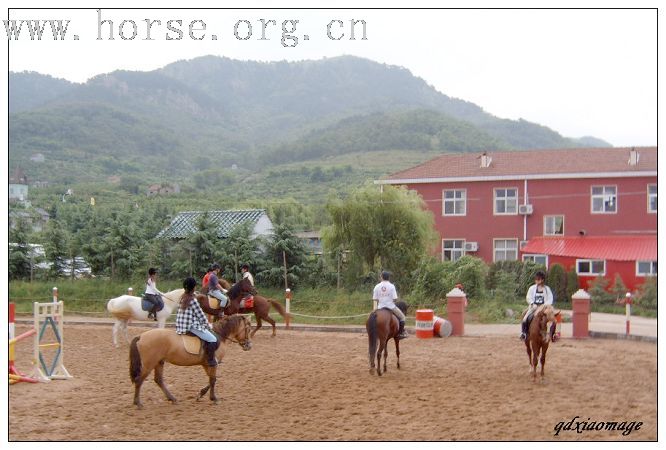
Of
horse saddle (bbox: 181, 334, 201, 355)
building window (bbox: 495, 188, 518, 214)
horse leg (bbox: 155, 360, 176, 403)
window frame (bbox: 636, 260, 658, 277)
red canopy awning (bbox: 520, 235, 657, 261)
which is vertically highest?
building window (bbox: 495, 188, 518, 214)

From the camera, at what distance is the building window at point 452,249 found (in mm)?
25547

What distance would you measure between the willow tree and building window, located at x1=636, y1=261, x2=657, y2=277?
7979 mm

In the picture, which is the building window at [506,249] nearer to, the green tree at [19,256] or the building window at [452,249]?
the building window at [452,249]

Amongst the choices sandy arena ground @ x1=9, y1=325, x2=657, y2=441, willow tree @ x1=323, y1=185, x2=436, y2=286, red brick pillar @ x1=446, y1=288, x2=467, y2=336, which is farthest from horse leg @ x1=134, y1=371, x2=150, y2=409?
willow tree @ x1=323, y1=185, x2=436, y2=286

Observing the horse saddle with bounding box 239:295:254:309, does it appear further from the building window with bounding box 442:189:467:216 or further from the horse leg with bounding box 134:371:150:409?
the building window with bounding box 442:189:467:216

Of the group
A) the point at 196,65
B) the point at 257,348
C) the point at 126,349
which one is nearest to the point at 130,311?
the point at 126,349

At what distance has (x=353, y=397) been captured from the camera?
33.1 feet

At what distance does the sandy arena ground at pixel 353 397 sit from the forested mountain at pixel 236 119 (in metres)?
26.7

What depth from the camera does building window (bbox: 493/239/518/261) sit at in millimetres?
24033

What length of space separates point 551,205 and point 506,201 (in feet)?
7.26

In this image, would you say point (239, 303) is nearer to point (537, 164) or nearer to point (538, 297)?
point (538, 297)

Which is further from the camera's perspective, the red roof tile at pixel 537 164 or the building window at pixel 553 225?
the building window at pixel 553 225

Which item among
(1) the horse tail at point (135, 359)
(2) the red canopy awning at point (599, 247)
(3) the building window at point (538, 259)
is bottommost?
(1) the horse tail at point (135, 359)

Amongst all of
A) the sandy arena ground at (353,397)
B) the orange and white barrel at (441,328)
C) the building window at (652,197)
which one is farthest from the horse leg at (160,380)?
the building window at (652,197)
